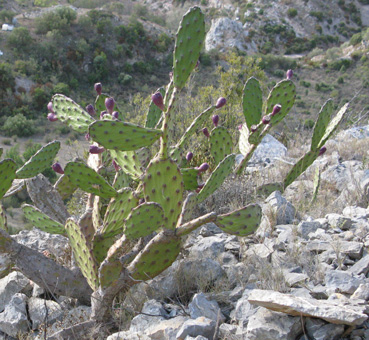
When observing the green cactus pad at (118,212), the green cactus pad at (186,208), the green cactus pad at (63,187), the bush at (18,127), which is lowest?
→ the bush at (18,127)

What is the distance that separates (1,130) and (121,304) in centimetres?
1764

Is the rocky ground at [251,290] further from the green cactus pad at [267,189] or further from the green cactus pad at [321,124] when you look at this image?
the green cactus pad at [321,124]

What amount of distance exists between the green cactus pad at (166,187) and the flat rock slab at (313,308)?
589 millimetres

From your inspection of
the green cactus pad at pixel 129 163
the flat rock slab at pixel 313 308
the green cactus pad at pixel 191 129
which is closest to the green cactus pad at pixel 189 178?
the green cactus pad at pixel 191 129

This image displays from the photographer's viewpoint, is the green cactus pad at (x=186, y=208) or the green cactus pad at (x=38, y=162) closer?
the green cactus pad at (x=186, y=208)

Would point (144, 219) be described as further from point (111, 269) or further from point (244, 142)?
point (244, 142)

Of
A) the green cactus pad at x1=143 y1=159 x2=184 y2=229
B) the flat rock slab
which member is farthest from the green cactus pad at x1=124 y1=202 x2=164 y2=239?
the flat rock slab

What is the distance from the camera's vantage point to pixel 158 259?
2088mm

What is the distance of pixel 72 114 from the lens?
2.96 metres

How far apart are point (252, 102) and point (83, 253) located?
235cm

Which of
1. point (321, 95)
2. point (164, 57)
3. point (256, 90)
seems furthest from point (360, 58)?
point (256, 90)

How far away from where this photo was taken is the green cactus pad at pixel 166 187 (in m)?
2.04

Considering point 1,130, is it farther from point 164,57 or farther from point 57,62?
point 164,57

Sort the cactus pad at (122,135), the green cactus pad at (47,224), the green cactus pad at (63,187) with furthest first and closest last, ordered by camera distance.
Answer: the green cactus pad at (63,187) → the green cactus pad at (47,224) → the cactus pad at (122,135)
